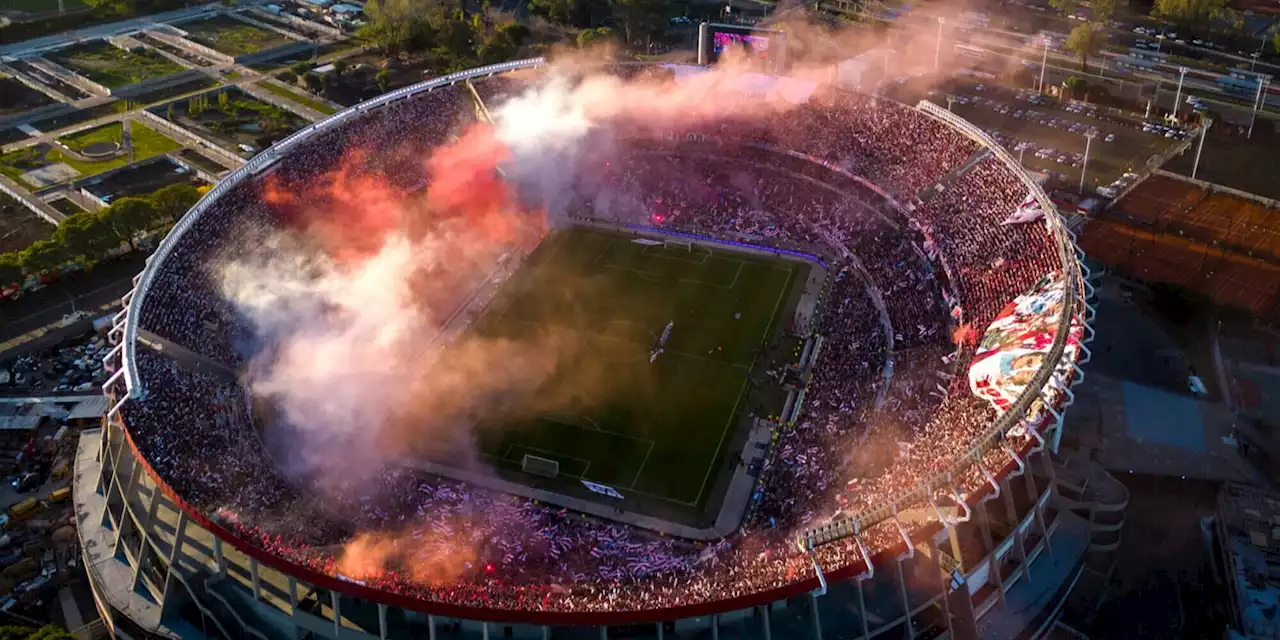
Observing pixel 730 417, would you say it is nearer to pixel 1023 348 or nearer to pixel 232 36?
pixel 1023 348

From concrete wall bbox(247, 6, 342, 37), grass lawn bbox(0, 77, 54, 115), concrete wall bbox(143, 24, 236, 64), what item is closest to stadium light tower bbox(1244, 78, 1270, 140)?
concrete wall bbox(247, 6, 342, 37)

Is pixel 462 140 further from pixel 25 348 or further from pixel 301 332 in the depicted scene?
pixel 25 348

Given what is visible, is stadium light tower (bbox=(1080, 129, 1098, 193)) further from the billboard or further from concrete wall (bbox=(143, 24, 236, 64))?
concrete wall (bbox=(143, 24, 236, 64))

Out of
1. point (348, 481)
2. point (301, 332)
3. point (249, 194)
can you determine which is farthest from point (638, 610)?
point (249, 194)

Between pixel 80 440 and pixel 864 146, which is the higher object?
pixel 864 146

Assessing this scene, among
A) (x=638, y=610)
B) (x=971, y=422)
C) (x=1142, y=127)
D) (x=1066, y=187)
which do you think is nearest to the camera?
(x=638, y=610)

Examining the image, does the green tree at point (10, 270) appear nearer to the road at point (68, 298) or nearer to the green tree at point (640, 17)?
the road at point (68, 298)
